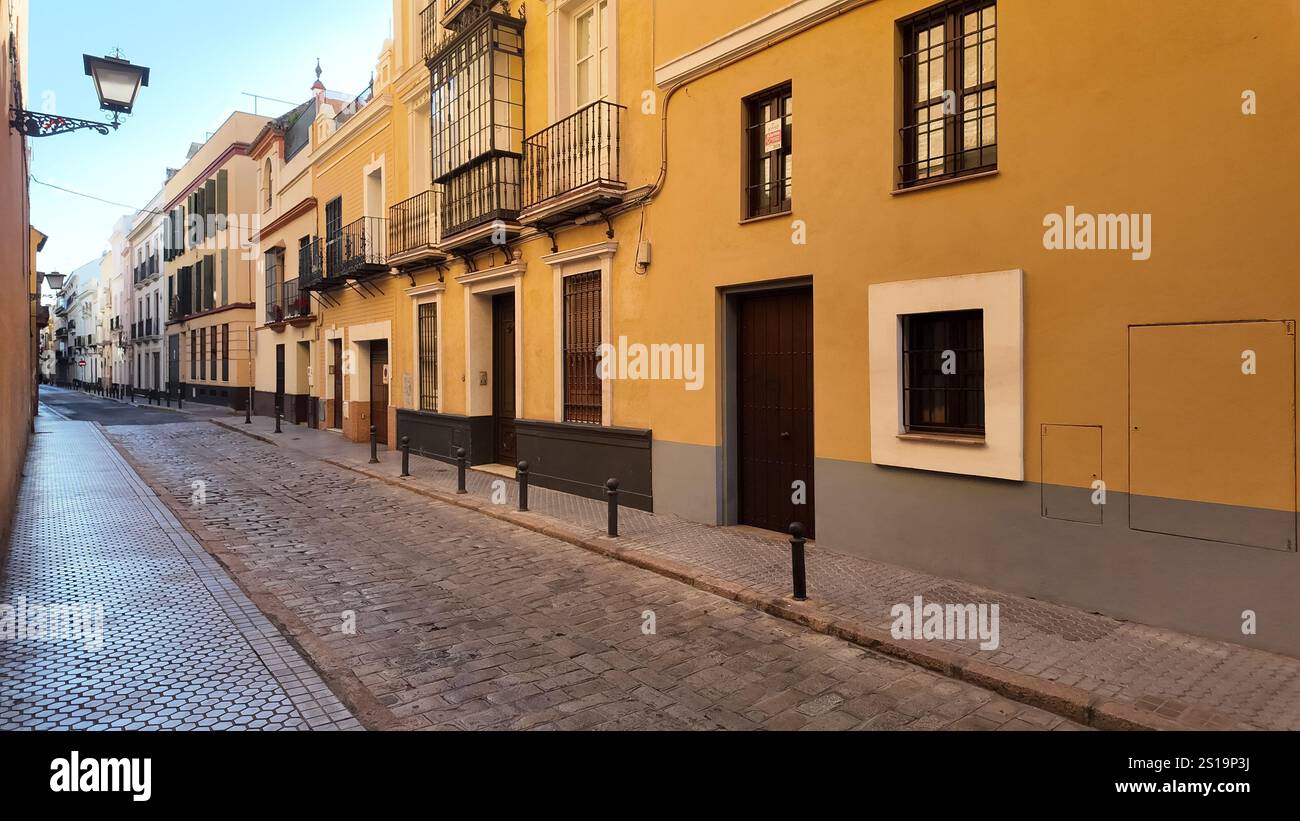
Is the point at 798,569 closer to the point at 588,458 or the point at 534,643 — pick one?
the point at 534,643

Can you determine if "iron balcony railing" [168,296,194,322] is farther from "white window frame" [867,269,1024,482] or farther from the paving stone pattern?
"white window frame" [867,269,1024,482]

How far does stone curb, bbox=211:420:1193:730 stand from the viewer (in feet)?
13.8

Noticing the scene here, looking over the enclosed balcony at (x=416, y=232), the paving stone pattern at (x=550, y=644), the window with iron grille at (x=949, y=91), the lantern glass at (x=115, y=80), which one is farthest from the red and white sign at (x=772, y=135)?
the enclosed balcony at (x=416, y=232)

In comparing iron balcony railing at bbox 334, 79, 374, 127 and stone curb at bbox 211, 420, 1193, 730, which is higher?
iron balcony railing at bbox 334, 79, 374, 127

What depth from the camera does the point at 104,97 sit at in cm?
917

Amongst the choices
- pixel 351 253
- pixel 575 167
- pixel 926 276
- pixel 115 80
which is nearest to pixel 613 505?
pixel 926 276

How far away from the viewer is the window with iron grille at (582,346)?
11266mm

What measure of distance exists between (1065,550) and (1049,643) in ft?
3.40

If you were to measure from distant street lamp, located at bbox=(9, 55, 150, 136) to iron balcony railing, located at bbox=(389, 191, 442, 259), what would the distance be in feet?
19.0

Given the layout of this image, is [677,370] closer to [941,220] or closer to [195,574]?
[941,220]

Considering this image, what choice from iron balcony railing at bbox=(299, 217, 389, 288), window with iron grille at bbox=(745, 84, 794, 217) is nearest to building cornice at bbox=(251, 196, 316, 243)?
iron balcony railing at bbox=(299, 217, 389, 288)

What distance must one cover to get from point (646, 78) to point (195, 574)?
8.00m

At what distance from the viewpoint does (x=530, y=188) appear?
483 inches

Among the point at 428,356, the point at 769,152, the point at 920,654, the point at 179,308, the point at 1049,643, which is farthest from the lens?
the point at 179,308
